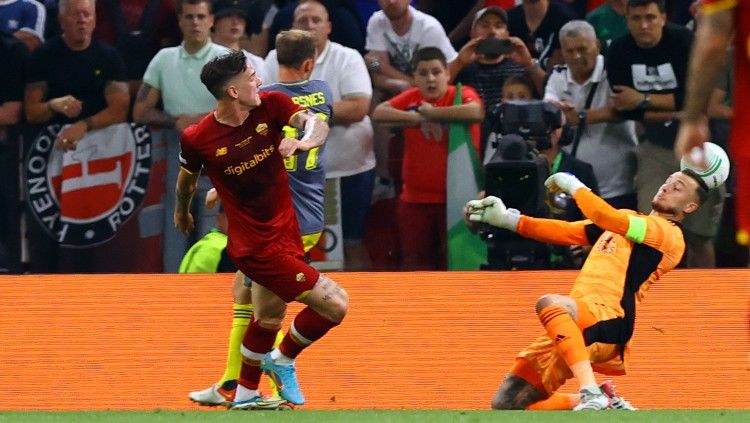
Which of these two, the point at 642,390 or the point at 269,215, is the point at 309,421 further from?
the point at 642,390

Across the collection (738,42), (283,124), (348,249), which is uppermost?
(738,42)

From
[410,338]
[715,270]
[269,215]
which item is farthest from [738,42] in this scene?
[715,270]

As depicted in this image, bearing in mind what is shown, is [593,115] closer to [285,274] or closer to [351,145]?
[351,145]

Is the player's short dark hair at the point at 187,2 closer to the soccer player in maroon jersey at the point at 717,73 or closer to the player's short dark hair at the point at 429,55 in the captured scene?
the player's short dark hair at the point at 429,55

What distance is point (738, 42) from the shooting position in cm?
527

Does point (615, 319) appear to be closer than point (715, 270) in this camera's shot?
Yes

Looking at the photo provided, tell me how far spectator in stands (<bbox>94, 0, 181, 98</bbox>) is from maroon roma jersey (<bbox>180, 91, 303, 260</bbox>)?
4.32 m

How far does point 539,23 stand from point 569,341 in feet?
15.4

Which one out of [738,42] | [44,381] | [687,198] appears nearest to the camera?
[738,42]

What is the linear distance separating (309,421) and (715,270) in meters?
4.58

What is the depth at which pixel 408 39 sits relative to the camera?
1227 cm

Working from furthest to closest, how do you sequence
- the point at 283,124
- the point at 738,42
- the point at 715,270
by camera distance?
the point at 715,270, the point at 283,124, the point at 738,42

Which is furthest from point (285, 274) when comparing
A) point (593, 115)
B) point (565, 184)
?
point (593, 115)

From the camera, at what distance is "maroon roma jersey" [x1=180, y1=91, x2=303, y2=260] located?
8.01 meters
